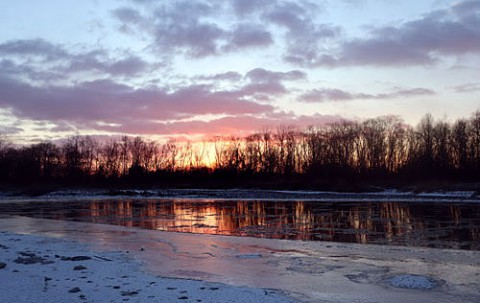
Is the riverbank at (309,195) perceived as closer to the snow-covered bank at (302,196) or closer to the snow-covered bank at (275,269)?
the snow-covered bank at (302,196)

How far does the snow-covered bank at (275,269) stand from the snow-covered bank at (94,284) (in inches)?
1.2

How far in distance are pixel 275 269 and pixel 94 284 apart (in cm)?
475

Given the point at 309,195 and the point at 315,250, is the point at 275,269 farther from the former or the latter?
the point at 309,195

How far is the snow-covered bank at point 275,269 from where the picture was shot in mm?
9898

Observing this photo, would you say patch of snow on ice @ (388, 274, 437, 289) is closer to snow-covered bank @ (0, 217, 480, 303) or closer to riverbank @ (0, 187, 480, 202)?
snow-covered bank @ (0, 217, 480, 303)

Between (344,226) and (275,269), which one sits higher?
(344,226)

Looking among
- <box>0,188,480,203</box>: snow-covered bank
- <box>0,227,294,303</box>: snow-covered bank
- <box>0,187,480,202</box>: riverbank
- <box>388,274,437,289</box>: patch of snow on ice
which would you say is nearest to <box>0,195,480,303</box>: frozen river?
<box>388,274,437,289</box>: patch of snow on ice

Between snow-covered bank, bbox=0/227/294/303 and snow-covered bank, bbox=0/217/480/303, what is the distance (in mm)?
30

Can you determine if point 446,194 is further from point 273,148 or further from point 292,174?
point 273,148

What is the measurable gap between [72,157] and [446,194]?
87.9 metres

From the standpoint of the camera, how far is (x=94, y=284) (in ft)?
34.3

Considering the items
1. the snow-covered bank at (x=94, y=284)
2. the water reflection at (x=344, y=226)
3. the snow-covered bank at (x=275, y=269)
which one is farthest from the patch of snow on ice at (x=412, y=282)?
the water reflection at (x=344, y=226)

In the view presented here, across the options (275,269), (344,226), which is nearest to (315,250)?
(275,269)

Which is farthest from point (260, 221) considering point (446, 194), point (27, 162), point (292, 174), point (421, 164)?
point (27, 162)
